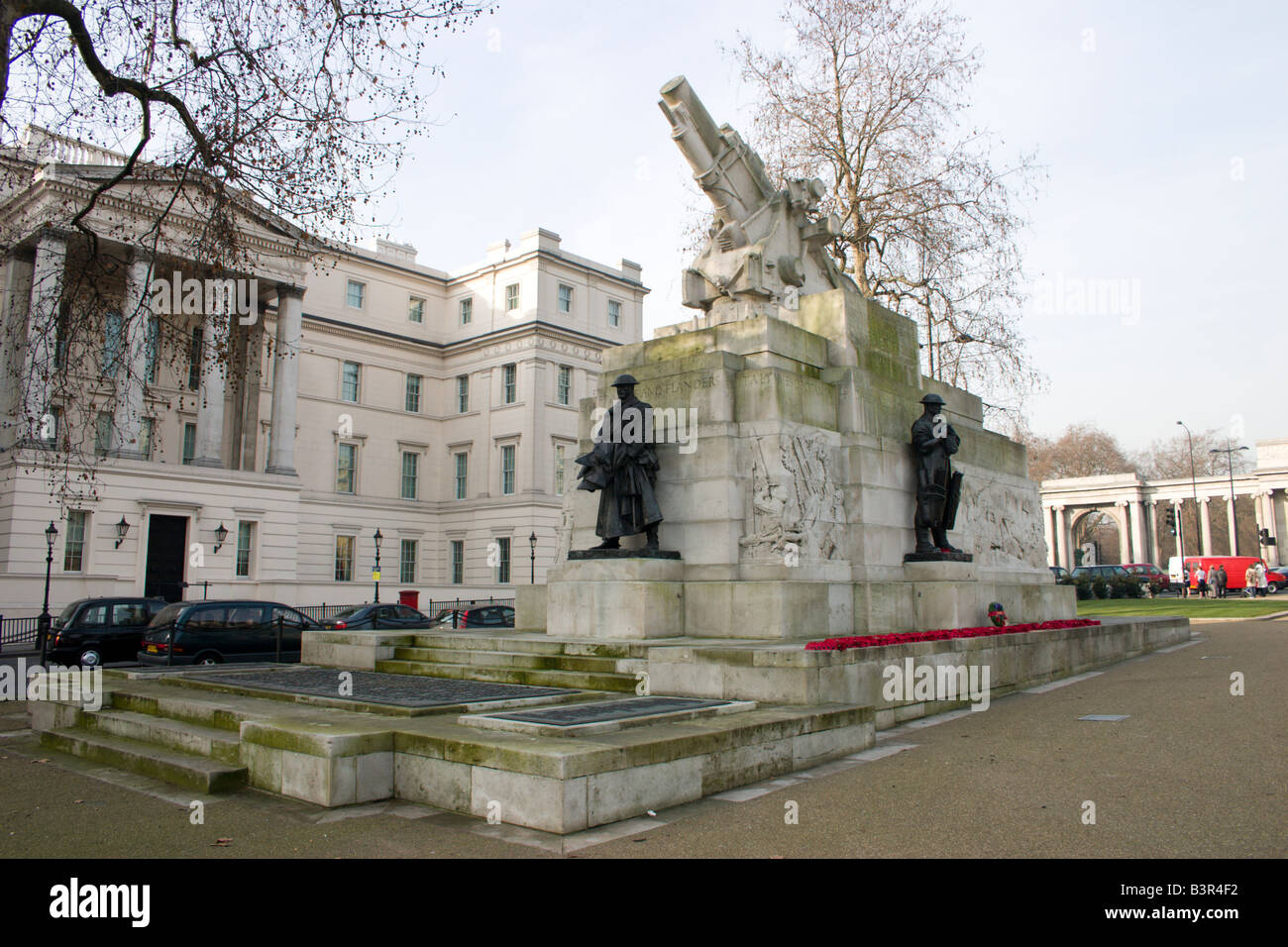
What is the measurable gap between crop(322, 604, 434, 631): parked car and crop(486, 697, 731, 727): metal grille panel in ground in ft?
59.9

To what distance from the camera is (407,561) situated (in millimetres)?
57594

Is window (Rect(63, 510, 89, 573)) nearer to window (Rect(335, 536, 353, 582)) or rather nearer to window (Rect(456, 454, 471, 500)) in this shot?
window (Rect(335, 536, 353, 582))

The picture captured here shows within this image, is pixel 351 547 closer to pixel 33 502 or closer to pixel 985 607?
pixel 33 502

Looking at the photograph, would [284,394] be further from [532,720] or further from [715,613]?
[532,720]

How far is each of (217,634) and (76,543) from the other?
75.8ft

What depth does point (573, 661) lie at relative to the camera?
414 inches

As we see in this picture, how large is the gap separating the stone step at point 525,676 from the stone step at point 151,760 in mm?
3496

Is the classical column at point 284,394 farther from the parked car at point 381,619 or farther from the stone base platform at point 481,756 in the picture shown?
the stone base platform at point 481,756

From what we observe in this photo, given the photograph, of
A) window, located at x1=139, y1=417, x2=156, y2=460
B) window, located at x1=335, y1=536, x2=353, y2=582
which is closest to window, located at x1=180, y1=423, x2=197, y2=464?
window, located at x1=139, y1=417, x2=156, y2=460

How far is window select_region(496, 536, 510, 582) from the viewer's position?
5438 cm

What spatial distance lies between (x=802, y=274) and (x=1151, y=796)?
11102 millimetres

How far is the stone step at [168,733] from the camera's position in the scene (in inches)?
303

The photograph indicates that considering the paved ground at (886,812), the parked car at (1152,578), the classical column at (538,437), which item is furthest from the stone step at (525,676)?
the parked car at (1152,578)
